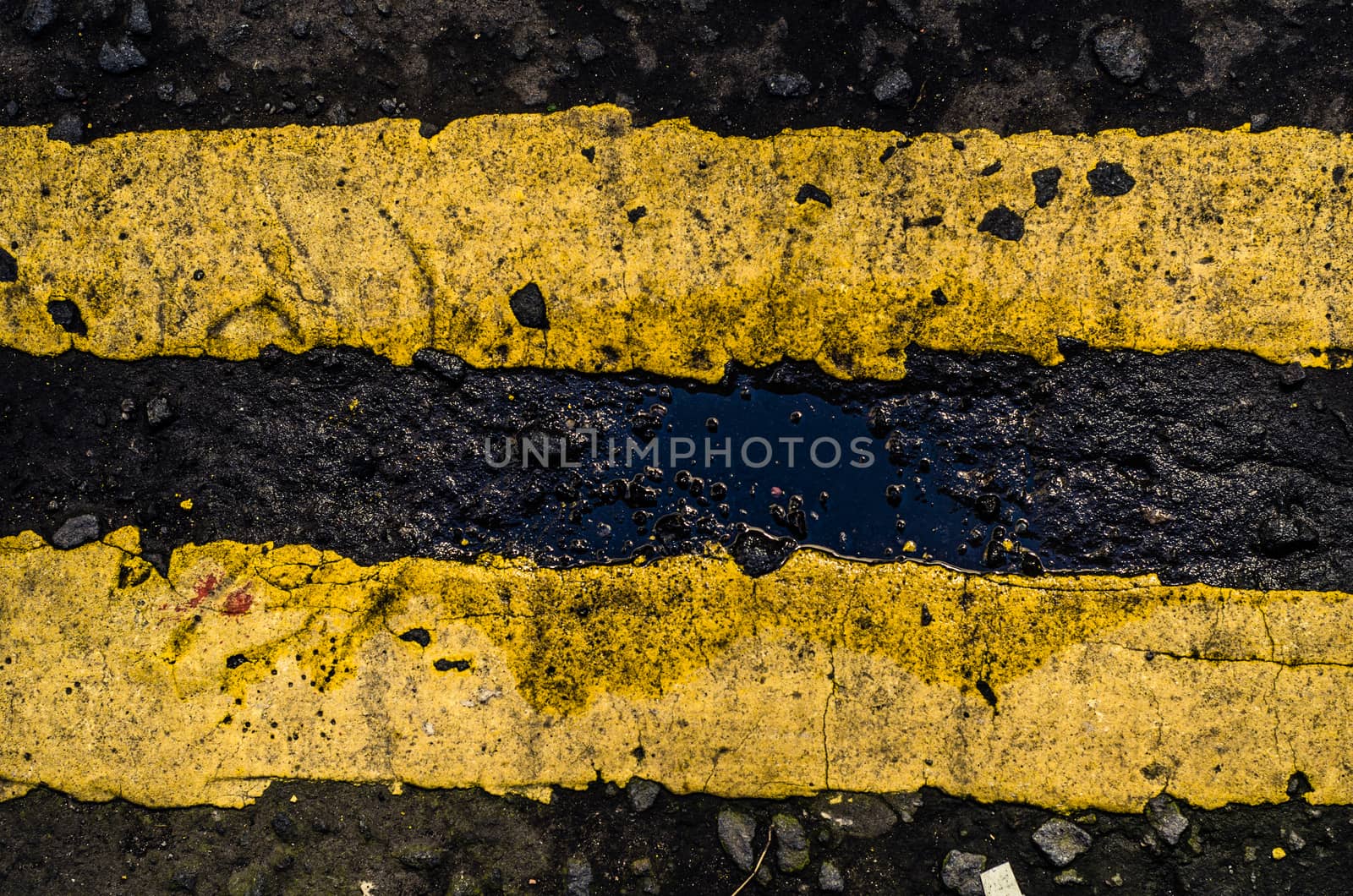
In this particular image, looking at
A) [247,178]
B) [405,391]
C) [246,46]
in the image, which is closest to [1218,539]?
[405,391]

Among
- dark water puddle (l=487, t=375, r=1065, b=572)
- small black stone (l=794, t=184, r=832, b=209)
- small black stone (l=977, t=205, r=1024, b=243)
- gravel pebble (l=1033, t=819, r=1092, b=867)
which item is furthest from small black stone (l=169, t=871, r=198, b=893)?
small black stone (l=977, t=205, r=1024, b=243)

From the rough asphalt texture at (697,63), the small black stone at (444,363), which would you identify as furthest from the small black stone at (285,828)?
the rough asphalt texture at (697,63)

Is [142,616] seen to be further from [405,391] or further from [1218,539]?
[1218,539]

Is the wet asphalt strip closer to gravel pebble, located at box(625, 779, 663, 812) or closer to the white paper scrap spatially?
gravel pebble, located at box(625, 779, 663, 812)

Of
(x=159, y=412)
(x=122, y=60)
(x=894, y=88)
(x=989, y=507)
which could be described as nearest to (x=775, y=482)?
(x=989, y=507)

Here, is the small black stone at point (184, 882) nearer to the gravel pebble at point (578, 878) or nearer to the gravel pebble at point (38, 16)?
the gravel pebble at point (578, 878)

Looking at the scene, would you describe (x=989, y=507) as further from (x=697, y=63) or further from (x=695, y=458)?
(x=697, y=63)

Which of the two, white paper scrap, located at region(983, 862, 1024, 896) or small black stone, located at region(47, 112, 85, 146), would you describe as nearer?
white paper scrap, located at region(983, 862, 1024, 896)

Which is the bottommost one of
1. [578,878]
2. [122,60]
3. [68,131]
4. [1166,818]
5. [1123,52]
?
[578,878]
